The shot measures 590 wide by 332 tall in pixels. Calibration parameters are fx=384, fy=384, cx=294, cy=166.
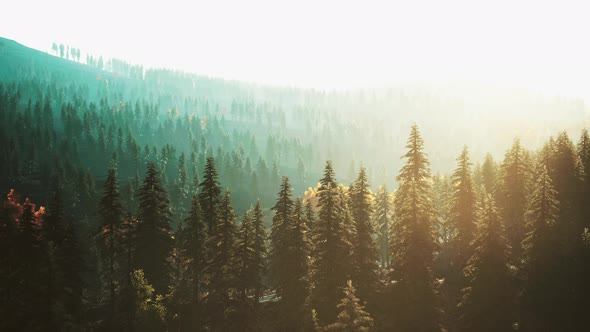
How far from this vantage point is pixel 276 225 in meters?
39.4

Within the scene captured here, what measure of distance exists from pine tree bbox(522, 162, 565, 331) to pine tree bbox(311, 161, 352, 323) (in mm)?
14886

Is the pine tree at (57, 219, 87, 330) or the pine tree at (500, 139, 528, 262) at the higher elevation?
the pine tree at (500, 139, 528, 262)

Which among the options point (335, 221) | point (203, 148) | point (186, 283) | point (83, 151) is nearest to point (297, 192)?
point (203, 148)

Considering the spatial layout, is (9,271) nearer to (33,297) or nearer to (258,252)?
(33,297)

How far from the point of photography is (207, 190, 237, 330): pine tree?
35.3 meters

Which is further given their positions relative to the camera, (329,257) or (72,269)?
(72,269)

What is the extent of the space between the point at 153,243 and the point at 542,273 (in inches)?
1364

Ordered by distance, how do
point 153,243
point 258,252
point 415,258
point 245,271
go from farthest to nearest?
point 153,243, point 258,252, point 245,271, point 415,258

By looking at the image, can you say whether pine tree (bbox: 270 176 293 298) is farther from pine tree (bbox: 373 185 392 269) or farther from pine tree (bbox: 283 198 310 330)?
pine tree (bbox: 373 185 392 269)

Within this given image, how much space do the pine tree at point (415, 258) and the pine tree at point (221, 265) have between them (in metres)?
A: 14.8

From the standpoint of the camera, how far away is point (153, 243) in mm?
37562

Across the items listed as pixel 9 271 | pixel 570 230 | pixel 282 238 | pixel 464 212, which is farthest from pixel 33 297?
pixel 570 230

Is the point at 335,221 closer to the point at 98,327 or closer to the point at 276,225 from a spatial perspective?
the point at 276,225

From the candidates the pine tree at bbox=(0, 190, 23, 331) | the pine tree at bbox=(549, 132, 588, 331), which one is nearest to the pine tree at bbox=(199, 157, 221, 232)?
the pine tree at bbox=(0, 190, 23, 331)
